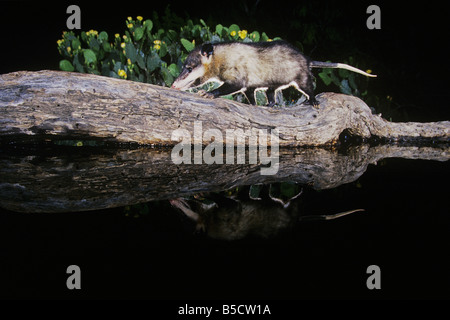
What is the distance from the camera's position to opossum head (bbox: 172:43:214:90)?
5.00 metres

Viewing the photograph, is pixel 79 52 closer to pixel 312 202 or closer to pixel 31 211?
pixel 31 211

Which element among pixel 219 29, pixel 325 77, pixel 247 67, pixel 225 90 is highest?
pixel 219 29

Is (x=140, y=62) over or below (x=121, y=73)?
over

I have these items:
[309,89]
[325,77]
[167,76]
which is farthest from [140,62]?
[325,77]

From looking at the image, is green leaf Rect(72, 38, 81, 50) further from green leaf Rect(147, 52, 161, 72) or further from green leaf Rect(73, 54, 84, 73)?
green leaf Rect(147, 52, 161, 72)

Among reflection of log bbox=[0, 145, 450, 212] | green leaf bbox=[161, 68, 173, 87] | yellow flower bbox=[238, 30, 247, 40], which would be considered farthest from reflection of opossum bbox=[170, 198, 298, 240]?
yellow flower bbox=[238, 30, 247, 40]

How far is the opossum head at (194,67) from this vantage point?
16.4 feet

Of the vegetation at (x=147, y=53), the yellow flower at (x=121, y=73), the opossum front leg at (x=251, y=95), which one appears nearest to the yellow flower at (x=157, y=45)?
the vegetation at (x=147, y=53)

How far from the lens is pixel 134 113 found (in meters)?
4.62

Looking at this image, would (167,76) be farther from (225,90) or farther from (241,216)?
(241,216)

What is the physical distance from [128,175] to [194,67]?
7.51 ft

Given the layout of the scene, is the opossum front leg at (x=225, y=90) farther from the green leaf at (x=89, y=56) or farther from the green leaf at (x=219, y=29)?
the green leaf at (x=89, y=56)
